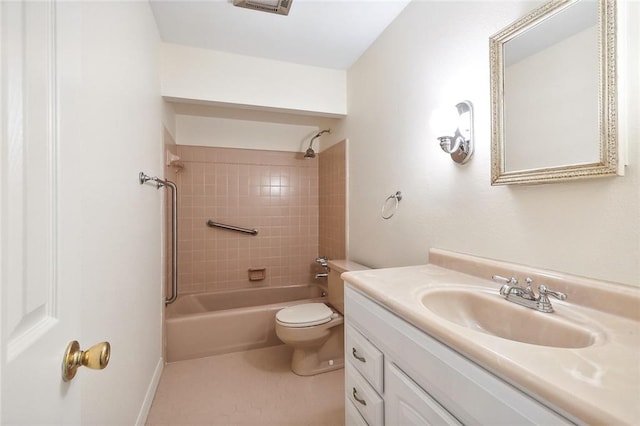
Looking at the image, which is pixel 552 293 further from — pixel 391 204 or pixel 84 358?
pixel 84 358

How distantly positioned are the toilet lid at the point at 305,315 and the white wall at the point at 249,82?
5.26 feet

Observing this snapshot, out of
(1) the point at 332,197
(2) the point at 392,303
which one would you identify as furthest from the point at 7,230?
(1) the point at 332,197

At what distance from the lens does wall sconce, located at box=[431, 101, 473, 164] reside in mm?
1192

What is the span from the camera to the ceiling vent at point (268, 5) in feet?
5.01

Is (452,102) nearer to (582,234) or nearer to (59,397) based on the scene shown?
(582,234)

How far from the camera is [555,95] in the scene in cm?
90

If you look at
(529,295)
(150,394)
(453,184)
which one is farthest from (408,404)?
(150,394)

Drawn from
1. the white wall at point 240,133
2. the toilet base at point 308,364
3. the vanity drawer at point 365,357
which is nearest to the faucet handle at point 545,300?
the vanity drawer at point 365,357

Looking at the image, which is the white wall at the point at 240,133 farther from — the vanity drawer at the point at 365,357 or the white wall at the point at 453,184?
the vanity drawer at the point at 365,357

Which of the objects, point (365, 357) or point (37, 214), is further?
point (365, 357)

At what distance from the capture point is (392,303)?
0.85 metres

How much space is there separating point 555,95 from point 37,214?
1353 millimetres

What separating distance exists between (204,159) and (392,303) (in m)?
2.56

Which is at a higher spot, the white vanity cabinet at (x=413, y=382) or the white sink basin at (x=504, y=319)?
the white sink basin at (x=504, y=319)
